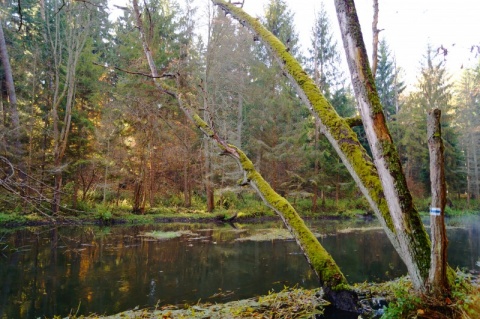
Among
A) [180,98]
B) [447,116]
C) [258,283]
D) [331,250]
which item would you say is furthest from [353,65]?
[447,116]

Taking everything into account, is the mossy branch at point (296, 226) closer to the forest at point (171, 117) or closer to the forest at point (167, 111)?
the forest at point (171, 117)

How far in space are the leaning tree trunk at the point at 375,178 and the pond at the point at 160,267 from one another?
2585 mm

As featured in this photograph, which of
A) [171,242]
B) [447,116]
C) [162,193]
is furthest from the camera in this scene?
[447,116]

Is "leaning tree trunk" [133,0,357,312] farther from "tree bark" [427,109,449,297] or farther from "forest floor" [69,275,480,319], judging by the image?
"tree bark" [427,109,449,297]

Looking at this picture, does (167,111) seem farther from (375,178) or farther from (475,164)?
(475,164)

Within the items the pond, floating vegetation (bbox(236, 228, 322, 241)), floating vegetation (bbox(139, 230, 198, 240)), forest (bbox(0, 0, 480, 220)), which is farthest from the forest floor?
forest (bbox(0, 0, 480, 220))

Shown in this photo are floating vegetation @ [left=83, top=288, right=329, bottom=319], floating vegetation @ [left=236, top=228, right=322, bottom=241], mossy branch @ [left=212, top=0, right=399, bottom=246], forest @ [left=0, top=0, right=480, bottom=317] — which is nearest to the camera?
mossy branch @ [left=212, top=0, right=399, bottom=246]

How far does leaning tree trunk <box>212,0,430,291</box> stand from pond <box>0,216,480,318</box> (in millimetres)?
2585

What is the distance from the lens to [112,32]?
81.4 ft

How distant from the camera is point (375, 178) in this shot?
2.89 m

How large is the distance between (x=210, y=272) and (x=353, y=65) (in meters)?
5.70

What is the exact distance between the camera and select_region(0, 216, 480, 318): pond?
5371mm

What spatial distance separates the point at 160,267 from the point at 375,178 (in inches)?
234

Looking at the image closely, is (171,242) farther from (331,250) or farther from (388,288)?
(388,288)
